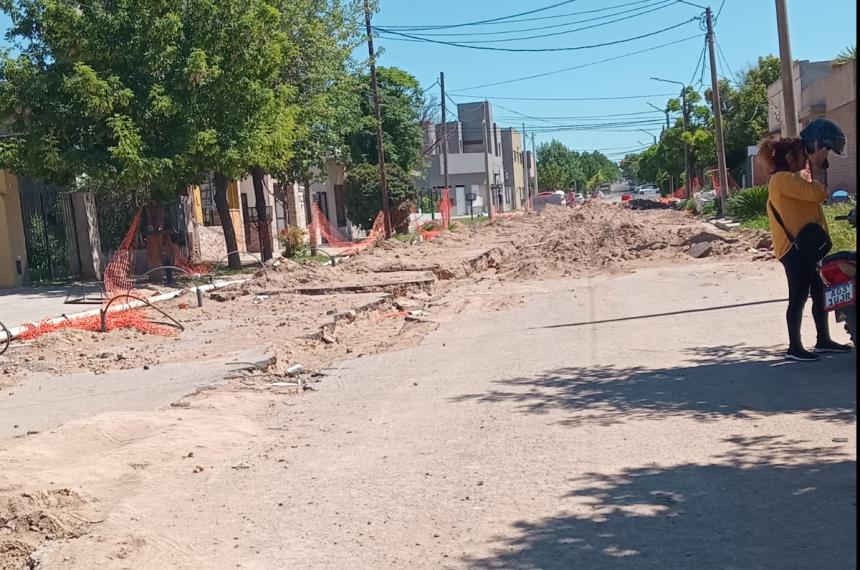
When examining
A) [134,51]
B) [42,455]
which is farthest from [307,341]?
[134,51]

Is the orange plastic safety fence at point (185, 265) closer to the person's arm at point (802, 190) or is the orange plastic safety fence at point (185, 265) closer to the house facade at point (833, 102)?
the house facade at point (833, 102)

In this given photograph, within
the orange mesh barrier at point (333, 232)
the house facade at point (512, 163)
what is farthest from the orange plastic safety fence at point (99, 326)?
the house facade at point (512, 163)

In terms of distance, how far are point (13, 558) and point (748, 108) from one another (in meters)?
54.2

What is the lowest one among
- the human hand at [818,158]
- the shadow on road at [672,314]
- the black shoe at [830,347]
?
the shadow on road at [672,314]

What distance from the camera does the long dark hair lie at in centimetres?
823

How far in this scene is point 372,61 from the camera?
109 ft

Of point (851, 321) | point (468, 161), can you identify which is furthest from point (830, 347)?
point (468, 161)

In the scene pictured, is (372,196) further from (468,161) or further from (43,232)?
(468,161)

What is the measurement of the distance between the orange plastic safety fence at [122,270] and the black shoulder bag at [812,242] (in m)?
14.4

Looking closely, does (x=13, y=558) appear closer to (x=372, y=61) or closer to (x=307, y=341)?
(x=307, y=341)

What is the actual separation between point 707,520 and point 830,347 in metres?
4.27

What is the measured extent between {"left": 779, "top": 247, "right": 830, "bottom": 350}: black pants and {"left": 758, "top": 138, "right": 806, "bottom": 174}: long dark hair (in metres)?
0.77

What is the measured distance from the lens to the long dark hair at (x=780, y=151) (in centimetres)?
823

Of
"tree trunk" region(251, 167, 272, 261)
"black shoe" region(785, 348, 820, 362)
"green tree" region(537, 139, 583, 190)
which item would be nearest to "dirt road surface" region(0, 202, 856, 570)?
"black shoe" region(785, 348, 820, 362)
